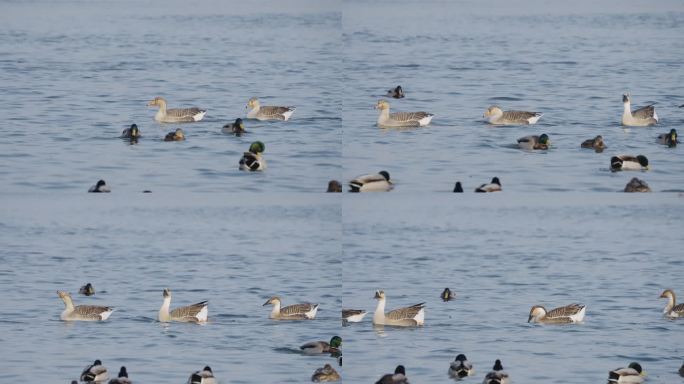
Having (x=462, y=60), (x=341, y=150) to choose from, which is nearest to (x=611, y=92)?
(x=462, y=60)

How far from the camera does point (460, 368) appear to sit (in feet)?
35.9

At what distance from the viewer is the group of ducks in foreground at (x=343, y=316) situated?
1094 cm

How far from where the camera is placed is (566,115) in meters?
12.0

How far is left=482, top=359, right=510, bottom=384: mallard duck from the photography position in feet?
35.4

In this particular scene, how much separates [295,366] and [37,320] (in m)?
1.85

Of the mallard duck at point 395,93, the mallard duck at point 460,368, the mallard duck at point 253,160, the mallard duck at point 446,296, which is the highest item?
the mallard duck at point 395,93

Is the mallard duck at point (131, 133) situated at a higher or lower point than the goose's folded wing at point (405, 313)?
higher

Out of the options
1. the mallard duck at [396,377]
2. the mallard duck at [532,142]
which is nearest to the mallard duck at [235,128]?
the mallard duck at [532,142]

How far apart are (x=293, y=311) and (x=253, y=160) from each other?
45.1 inches

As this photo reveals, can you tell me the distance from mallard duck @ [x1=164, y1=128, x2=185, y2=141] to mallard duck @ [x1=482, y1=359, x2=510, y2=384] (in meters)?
2.83

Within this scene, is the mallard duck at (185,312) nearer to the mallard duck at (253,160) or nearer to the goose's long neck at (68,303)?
the goose's long neck at (68,303)

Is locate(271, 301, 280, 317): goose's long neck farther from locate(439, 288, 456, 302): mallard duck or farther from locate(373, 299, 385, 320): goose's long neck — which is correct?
locate(439, 288, 456, 302): mallard duck

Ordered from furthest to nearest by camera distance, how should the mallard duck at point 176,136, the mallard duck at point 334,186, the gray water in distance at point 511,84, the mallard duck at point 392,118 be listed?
the mallard duck at point 176,136 → the mallard duck at point 392,118 → the gray water in distance at point 511,84 → the mallard duck at point 334,186

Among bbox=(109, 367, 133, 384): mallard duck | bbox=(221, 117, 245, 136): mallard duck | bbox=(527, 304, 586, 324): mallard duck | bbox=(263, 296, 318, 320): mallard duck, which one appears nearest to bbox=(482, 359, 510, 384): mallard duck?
bbox=(527, 304, 586, 324): mallard duck
